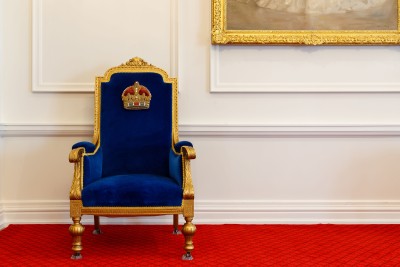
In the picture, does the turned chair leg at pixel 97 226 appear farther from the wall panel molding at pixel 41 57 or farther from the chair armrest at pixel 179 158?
the wall panel molding at pixel 41 57

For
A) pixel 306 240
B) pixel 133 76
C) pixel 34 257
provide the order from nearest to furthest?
pixel 34 257 → pixel 306 240 → pixel 133 76

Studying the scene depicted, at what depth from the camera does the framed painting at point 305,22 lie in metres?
3.47

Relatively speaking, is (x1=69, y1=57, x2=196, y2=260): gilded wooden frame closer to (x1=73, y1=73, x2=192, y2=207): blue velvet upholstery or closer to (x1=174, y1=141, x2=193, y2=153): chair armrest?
(x1=174, y1=141, x2=193, y2=153): chair armrest

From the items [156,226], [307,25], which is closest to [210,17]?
[307,25]

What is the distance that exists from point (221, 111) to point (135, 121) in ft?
2.24

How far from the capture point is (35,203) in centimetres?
350

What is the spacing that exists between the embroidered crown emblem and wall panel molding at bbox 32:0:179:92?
0.38 metres

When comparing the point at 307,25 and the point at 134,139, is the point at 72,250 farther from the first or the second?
the point at 307,25

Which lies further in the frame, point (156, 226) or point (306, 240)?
point (156, 226)

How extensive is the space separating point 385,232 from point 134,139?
182 cm

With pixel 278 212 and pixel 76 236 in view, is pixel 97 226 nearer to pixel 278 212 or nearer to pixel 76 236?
pixel 76 236

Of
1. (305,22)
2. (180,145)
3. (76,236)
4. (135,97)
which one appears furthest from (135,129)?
(305,22)

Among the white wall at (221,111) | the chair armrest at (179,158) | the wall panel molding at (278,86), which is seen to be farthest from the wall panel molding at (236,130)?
the chair armrest at (179,158)

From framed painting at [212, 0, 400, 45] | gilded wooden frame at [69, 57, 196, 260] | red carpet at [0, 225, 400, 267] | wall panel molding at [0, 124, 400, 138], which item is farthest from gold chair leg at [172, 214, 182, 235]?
framed painting at [212, 0, 400, 45]
